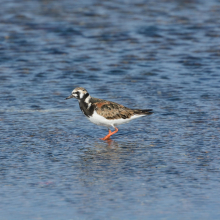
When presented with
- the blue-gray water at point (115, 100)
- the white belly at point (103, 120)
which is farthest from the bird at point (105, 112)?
the blue-gray water at point (115, 100)

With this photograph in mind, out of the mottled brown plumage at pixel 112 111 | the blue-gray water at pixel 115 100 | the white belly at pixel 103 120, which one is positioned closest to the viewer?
the blue-gray water at pixel 115 100

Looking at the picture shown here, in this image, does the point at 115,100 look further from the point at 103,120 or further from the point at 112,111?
the point at 103,120

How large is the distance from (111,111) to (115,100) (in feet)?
8.31

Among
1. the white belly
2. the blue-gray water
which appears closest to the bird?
the white belly

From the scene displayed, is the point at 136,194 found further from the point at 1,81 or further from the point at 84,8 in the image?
the point at 84,8

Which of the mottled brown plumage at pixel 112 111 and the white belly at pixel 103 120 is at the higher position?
the mottled brown plumage at pixel 112 111

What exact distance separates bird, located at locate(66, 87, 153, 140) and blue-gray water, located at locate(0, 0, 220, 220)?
0.96 ft

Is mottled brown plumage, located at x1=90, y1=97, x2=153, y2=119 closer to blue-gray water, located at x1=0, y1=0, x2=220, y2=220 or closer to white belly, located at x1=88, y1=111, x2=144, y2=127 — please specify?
white belly, located at x1=88, y1=111, x2=144, y2=127

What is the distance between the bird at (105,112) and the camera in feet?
38.2

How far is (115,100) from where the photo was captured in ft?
47.0

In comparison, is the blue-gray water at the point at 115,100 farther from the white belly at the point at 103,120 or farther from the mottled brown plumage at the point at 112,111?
the mottled brown plumage at the point at 112,111

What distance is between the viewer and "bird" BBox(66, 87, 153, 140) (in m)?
11.6

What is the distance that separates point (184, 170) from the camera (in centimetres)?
896

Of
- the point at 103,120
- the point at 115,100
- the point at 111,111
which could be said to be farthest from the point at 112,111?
the point at 115,100
